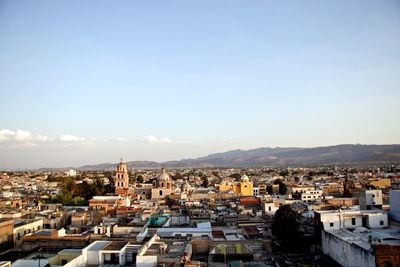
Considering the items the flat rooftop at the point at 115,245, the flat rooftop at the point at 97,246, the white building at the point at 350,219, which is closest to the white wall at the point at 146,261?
the flat rooftop at the point at 115,245

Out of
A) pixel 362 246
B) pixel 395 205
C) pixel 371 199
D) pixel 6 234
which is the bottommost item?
pixel 6 234

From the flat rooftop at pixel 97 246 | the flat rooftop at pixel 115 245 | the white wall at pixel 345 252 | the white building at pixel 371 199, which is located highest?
the white building at pixel 371 199

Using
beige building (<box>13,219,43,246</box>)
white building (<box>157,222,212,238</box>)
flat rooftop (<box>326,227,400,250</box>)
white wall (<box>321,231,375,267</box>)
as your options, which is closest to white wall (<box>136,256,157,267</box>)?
white building (<box>157,222,212,238</box>)

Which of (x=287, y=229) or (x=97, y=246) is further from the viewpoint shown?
(x=287, y=229)

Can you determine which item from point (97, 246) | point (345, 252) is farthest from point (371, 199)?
point (97, 246)

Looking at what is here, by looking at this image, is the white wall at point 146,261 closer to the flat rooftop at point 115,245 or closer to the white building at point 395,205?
the flat rooftop at point 115,245

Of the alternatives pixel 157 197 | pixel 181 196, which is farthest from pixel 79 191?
pixel 181 196

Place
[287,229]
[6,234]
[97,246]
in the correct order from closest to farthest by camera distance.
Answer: [97,246], [287,229], [6,234]

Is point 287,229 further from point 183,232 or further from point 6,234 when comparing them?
point 6,234

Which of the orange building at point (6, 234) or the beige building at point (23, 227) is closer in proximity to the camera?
the orange building at point (6, 234)

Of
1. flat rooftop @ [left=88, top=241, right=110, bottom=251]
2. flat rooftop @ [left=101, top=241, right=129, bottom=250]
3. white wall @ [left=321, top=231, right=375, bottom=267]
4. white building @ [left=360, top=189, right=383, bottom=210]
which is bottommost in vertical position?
→ white wall @ [left=321, top=231, right=375, bottom=267]

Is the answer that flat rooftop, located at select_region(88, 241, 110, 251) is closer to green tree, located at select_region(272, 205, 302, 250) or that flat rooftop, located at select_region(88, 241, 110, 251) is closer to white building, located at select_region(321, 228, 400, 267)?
green tree, located at select_region(272, 205, 302, 250)
